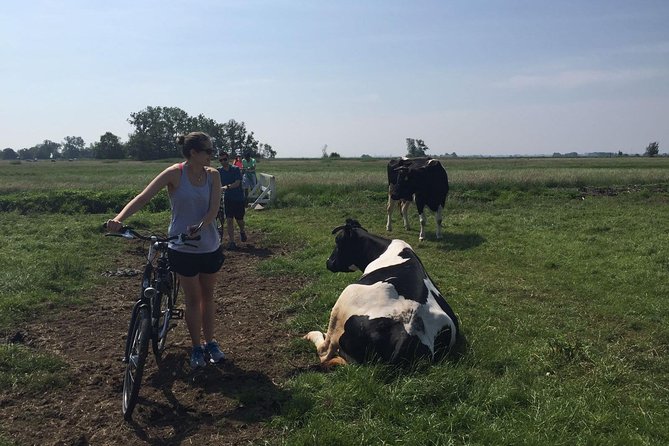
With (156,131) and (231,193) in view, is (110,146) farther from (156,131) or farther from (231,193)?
(231,193)

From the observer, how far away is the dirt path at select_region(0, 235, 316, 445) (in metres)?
3.80

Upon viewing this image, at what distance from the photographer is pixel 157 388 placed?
4539mm

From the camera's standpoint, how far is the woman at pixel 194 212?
4461mm

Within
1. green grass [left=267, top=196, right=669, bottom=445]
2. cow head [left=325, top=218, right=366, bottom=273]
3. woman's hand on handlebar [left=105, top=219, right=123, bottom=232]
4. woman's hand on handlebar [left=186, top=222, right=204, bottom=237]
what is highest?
woman's hand on handlebar [left=105, top=219, right=123, bottom=232]

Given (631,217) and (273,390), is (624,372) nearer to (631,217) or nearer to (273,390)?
(273,390)

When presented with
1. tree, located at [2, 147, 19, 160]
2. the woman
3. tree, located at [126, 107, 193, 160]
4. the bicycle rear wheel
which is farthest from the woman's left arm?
tree, located at [2, 147, 19, 160]

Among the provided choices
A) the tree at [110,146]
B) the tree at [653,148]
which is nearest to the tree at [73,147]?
the tree at [110,146]

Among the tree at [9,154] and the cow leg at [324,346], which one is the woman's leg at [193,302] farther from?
the tree at [9,154]

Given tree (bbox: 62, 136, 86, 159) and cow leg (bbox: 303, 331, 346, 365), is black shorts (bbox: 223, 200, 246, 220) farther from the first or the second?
tree (bbox: 62, 136, 86, 159)

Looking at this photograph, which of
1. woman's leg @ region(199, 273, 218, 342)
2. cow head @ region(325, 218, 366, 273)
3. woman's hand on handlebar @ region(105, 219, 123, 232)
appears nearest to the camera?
woman's hand on handlebar @ region(105, 219, 123, 232)

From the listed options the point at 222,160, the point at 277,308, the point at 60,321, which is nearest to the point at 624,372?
the point at 277,308

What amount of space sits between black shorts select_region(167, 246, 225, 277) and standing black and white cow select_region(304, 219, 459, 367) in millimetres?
1269

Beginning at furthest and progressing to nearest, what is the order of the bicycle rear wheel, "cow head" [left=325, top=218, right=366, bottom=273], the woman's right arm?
1. "cow head" [left=325, top=218, right=366, bottom=273]
2. the woman's right arm
3. the bicycle rear wheel

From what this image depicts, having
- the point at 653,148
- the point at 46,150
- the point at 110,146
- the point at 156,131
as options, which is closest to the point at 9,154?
the point at 46,150
